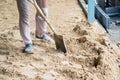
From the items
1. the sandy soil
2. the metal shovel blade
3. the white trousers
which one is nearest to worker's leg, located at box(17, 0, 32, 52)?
the white trousers

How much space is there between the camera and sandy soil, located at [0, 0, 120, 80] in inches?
169

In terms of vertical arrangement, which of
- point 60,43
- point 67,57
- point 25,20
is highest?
point 25,20

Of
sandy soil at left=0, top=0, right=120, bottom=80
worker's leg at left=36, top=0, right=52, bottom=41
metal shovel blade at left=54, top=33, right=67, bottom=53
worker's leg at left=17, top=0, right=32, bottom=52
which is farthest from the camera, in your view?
worker's leg at left=36, top=0, right=52, bottom=41

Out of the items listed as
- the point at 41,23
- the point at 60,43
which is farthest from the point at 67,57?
the point at 41,23

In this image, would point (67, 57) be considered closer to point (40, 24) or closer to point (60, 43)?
point (60, 43)

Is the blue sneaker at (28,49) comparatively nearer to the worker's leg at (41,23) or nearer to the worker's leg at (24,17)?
the worker's leg at (24,17)

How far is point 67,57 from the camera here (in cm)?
479

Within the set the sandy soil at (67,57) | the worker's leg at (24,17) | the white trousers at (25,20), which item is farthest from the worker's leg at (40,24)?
the worker's leg at (24,17)

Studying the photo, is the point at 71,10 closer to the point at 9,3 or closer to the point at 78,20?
the point at 78,20

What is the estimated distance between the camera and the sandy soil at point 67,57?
14.1 feet

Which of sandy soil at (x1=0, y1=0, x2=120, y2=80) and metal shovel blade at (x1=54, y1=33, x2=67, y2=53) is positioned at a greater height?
metal shovel blade at (x1=54, y1=33, x2=67, y2=53)

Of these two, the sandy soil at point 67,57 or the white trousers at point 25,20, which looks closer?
the sandy soil at point 67,57

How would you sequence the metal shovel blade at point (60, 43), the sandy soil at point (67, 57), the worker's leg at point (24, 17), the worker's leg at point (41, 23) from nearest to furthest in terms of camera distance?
the sandy soil at point (67, 57), the worker's leg at point (24, 17), the metal shovel blade at point (60, 43), the worker's leg at point (41, 23)

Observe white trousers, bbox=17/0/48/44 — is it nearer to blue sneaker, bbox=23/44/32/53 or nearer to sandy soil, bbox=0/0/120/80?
blue sneaker, bbox=23/44/32/53
